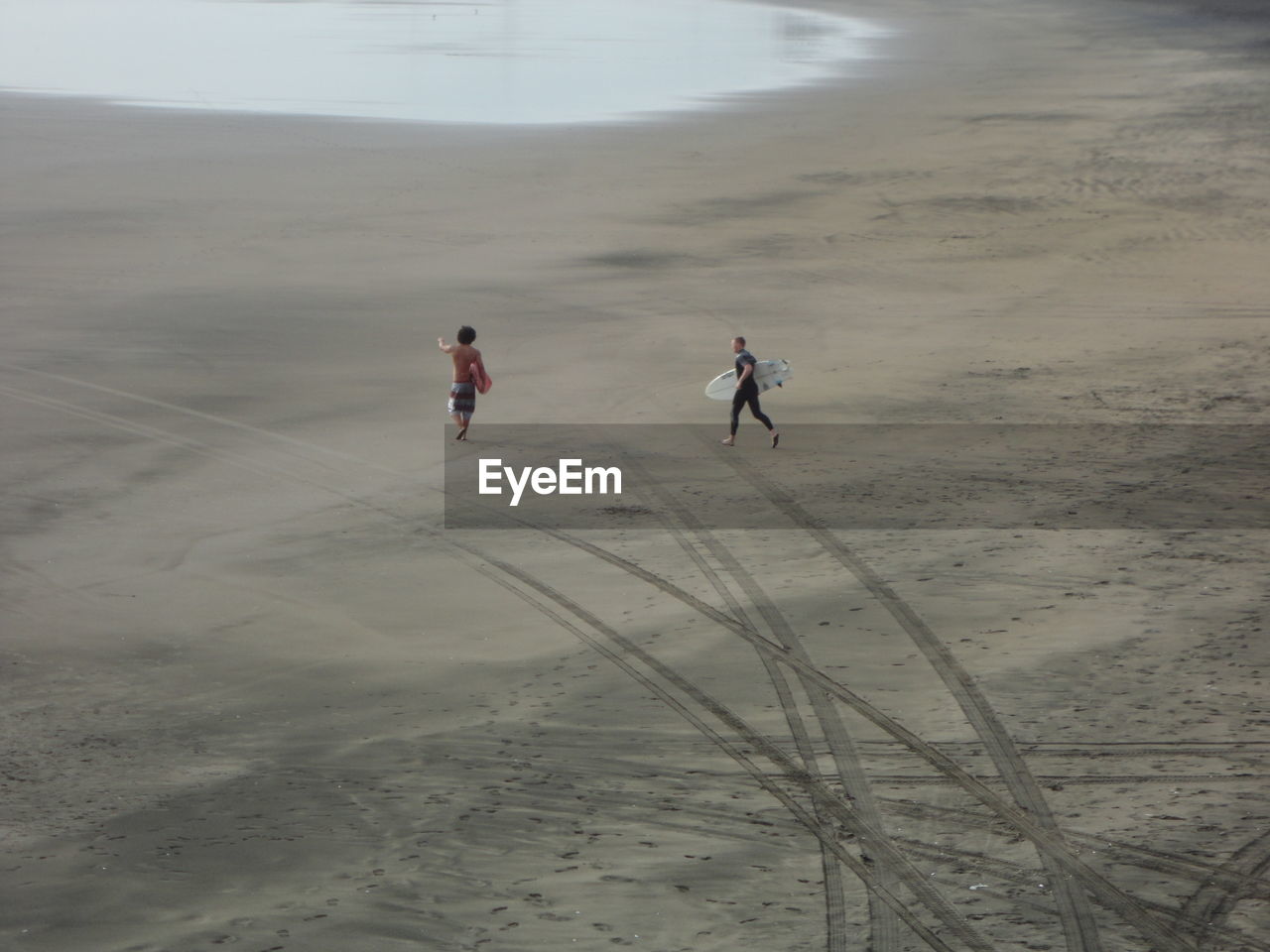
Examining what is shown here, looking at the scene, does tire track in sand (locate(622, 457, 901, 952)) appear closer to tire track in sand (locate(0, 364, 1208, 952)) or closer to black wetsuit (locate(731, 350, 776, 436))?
tire track in sand (locate(0, 364, 1208, 952))

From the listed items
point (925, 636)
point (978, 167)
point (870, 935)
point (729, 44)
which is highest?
point (729, 44)

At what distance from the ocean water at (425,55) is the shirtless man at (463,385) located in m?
21.0

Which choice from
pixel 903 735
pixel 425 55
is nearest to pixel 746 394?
pixel 903 735

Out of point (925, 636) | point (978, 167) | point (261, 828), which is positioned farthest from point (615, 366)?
point (978, 167)

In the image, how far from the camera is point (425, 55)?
49.5 meters

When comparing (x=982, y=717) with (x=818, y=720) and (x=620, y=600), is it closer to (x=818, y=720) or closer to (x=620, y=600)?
(x=818, y=720)

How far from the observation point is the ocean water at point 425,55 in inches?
1549

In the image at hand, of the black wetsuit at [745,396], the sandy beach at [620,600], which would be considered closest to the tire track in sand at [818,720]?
the sandy beach at [620,600]

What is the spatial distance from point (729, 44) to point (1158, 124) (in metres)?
21.9

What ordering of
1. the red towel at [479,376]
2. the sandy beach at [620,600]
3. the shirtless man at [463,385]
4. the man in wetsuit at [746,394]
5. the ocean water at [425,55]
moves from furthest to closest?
the ocean water at [425,55] → the red towel at [479,376] → the shirtless man at [463,385] → the man in wetsuit at [746,394] → the sandy beach at [620,600]

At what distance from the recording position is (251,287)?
2248 cm

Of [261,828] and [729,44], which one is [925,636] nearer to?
[261,828]

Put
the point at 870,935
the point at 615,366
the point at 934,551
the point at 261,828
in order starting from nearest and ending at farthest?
the point at 870,935
the point at 261,828
the point at 934,551
the point at 615,366

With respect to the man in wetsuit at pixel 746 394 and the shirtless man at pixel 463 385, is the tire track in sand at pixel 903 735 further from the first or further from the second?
the man in wetsuit at pixel 746 394
